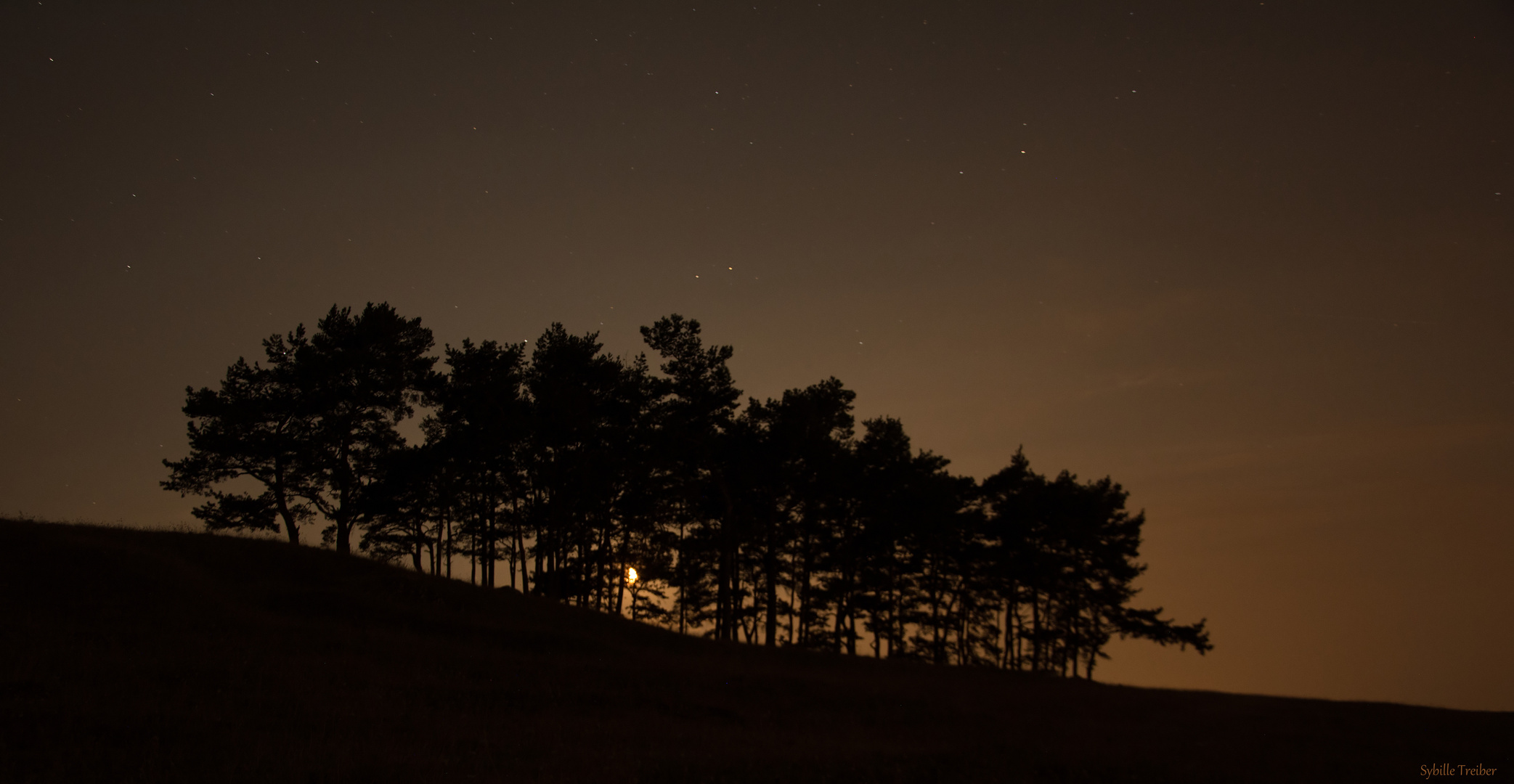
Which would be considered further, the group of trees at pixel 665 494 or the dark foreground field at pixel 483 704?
the group of trees at pixel 665 494

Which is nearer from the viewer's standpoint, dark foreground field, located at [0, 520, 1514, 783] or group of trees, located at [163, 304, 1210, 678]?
dark foreground field, located at [0, 520, 1514, 783]

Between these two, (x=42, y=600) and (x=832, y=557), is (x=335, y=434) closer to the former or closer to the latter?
(x=42, y=600)

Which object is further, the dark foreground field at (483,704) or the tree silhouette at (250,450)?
the tree silhouette at (250,450)

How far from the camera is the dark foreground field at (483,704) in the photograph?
545 inches

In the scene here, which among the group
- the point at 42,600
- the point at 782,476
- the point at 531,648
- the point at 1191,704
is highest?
the point at 782,476

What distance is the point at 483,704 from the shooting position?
790 inches

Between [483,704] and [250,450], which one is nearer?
[483,704]

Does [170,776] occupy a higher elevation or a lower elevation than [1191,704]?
higher

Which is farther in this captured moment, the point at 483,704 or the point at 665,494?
the point at 665,494

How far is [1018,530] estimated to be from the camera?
5334 centimetres

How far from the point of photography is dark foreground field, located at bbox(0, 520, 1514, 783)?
45.4 ft

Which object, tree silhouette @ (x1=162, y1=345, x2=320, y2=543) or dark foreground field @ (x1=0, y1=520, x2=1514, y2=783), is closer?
dark foreground field @ (x1=0, y1=520, x2=1514, y2=783)

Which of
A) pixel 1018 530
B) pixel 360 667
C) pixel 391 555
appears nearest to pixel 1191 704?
pixel 1018 530

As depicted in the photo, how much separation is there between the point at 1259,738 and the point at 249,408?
42.3 m
